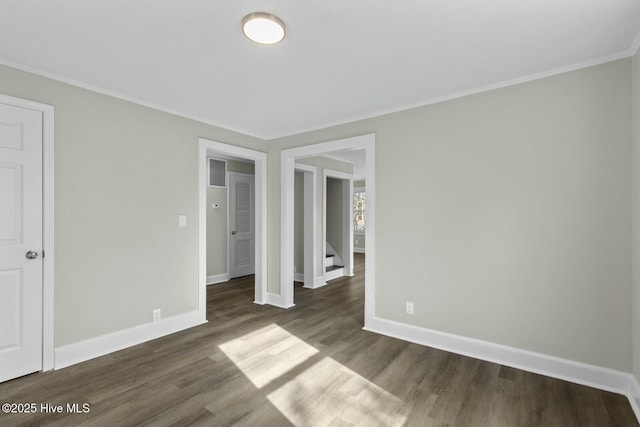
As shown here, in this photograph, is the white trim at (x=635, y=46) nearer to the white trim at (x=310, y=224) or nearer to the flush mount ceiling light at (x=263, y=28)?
the flush mount ceiling light at (x=263, y=28)

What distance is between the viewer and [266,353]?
289 centimetres

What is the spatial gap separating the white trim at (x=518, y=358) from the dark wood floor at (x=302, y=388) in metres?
0.08

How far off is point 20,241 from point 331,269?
484 cm

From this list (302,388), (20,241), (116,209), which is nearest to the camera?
(302,388)

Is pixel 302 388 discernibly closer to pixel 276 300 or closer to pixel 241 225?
pixel 276 300

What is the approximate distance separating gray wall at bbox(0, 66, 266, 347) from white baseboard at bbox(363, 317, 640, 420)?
2.38 meters

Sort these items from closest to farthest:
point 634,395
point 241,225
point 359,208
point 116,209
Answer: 1. point 634,395
2. point 116,209
3. point 241,225
4. point 359,208

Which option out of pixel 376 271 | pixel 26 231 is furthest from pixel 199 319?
pixel 376 271

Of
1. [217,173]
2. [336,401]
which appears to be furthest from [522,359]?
[217,173]

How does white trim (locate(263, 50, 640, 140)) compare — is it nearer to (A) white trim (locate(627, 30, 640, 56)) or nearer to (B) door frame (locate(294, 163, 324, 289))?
(A) white trim (locate(627, 30, 640, 56))

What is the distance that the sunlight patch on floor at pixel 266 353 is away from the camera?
2.54 m

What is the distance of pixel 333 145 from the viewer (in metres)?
3.83

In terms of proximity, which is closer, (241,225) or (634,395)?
(634,395)

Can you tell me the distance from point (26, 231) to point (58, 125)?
90 cm
